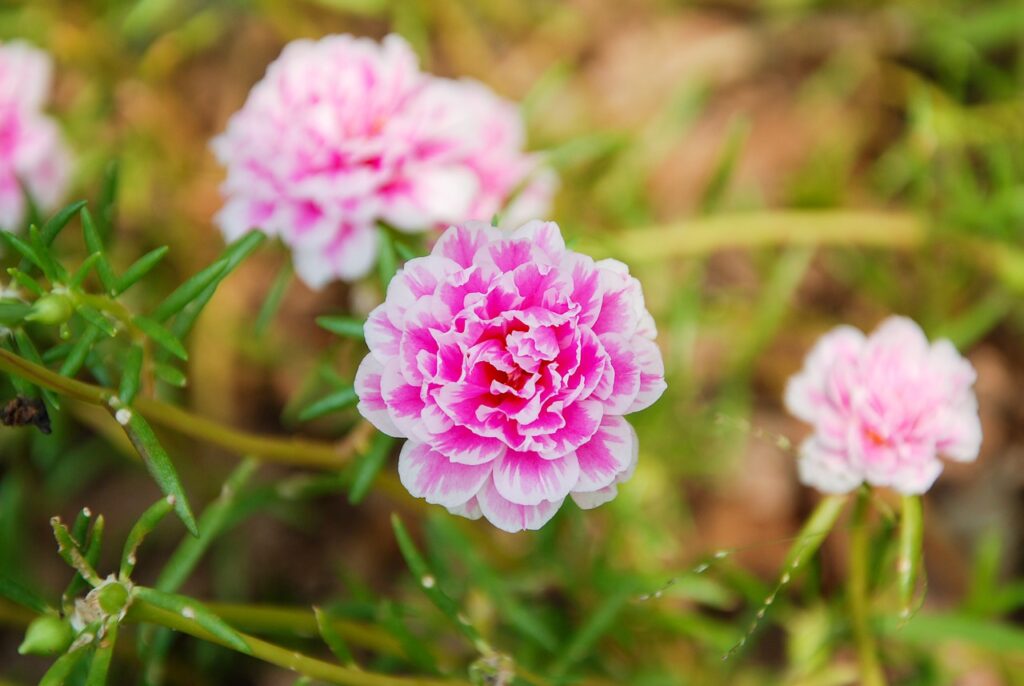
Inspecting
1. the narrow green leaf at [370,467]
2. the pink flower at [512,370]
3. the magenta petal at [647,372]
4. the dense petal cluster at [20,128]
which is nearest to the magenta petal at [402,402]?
the pink flower at [512,370]

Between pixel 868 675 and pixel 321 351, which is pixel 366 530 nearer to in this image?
pixel 321 351

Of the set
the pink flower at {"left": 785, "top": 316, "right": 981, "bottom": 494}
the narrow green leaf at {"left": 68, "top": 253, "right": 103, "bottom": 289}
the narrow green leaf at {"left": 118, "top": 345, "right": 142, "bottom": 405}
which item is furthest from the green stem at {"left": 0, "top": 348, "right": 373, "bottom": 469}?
the pink flower at {"left": 785, "top": 316, "right": 981, "bottom": 494}

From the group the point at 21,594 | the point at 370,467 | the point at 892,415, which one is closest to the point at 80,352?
the point at 21,594

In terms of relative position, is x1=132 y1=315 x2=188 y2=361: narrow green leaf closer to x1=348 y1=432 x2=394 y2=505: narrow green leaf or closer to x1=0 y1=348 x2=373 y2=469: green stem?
x1=0 y1=348 x2=373 y2=469: green stem

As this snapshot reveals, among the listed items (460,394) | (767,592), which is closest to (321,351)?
(767,592)

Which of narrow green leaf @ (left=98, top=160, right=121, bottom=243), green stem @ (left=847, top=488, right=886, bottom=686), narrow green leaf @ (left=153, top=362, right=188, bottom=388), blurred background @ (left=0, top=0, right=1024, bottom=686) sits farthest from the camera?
blurred background @ (left=0, top=0, right=1024, bottom=686)

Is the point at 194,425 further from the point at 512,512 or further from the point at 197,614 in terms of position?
the point at 512,512
